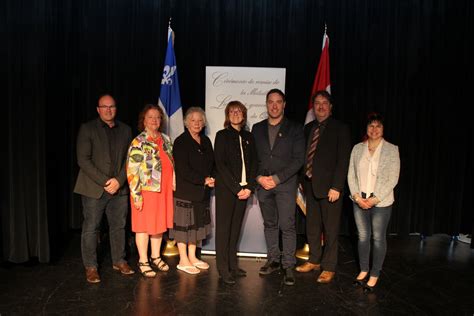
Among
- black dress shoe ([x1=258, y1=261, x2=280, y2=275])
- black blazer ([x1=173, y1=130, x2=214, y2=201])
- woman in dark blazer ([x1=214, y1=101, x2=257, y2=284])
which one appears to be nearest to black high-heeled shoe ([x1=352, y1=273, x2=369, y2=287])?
black dress shoe ([x1=258, y1=261, x2=280, y2=275])

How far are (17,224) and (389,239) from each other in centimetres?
424

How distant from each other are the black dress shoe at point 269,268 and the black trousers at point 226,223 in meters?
0.37

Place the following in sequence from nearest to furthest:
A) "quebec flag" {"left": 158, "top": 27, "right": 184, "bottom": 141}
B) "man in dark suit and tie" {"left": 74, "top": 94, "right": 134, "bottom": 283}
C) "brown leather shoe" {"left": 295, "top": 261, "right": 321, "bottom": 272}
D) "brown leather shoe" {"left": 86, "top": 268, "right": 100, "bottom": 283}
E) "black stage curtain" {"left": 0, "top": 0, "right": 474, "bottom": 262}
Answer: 1. "man in dark suit and tie" {"left": 74, "top": 94, "right": 134, "bottom": 283}
2. "brown leather shoe" {"left": 86, "top": 268, "right": 100, "bottom": 283}
3. "brown leather shoe" {"left": 295, "top": 261, "right": 321, "bottom": 272}
4. "quebec flag" {"left": 158, "top": 27, "right": 184, "bottom": 141}
5. "black stage curtain" {"left": 0, "top": 0, "right": 474, "bottom": 262}

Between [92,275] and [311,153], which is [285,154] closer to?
[311,153]

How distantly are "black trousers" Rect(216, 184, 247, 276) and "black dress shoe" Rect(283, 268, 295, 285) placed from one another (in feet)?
1.71

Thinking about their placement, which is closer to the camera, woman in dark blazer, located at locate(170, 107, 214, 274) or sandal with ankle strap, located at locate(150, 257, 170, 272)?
woman in dark blazer, located at locate(170, 107, 214, 274)

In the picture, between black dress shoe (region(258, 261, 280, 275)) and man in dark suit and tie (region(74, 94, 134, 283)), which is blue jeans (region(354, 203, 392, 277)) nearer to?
black dress shoe (region(258, 261, 280, 275))

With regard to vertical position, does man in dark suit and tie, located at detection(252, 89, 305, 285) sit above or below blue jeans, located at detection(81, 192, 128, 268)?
above

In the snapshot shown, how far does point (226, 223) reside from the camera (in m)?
3.35

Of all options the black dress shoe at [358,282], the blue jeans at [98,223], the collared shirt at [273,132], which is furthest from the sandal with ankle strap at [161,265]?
the black dress shoe at [358,282]

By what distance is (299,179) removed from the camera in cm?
395

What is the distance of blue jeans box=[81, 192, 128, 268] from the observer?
130 inches

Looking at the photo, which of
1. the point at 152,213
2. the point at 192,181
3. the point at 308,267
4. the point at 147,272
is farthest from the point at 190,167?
the point at 308,267

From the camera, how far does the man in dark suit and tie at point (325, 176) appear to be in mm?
3365
